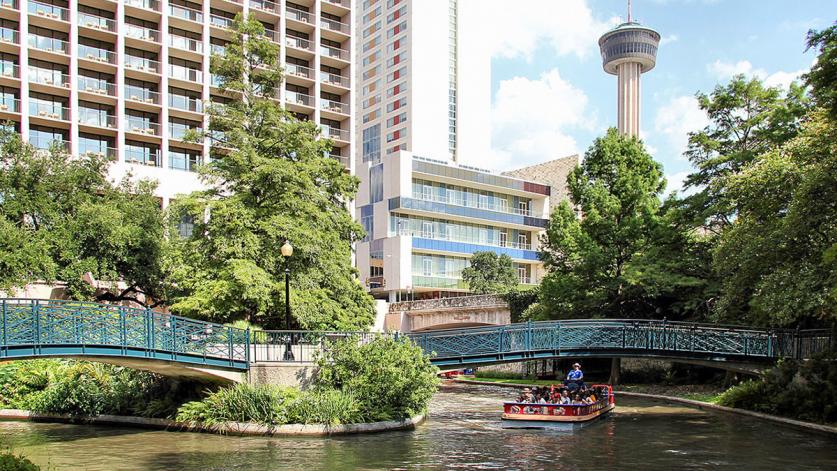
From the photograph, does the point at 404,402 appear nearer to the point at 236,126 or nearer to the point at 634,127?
the point at 236,126

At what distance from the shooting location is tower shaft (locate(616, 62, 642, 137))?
344 feet

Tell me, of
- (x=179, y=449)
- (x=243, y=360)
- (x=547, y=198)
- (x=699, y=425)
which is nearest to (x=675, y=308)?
(x=699, y=425)

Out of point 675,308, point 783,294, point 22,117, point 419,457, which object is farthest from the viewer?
point 22,117

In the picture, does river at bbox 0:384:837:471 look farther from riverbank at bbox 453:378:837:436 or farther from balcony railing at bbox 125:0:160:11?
balcony railing at bbox 125:0:160:11

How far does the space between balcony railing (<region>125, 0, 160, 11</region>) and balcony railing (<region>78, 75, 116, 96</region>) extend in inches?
282

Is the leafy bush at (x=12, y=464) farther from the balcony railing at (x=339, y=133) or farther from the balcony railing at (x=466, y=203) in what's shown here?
the balcony railing at (x=466, y=203)

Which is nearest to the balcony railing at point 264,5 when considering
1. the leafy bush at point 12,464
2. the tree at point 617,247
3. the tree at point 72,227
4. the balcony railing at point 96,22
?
the balcony railing at point 96,22

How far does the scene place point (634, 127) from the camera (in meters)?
105

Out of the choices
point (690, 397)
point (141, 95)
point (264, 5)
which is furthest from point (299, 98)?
point (690, 397)

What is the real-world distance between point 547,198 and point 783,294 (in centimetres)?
7088

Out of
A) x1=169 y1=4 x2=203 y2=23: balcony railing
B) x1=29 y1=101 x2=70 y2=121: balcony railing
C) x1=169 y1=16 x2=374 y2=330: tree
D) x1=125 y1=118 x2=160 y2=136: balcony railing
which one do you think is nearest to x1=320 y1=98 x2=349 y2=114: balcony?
x1=169 y1=4 x2=203 y2=23: balcony railing

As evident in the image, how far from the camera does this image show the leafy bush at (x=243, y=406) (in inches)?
1010

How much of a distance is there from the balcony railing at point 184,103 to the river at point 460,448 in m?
41.0

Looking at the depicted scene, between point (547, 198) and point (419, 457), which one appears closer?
point (419, 457)
